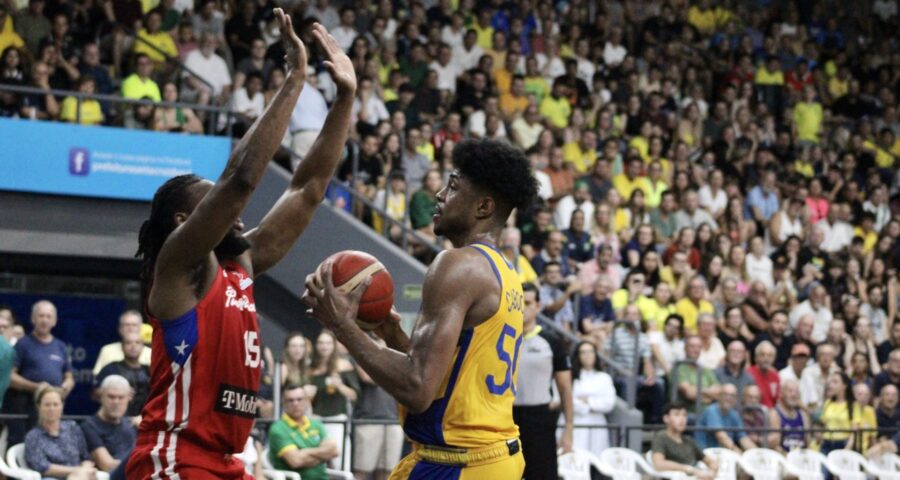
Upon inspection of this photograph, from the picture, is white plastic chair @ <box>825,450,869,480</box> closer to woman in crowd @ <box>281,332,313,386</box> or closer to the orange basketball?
woman in crowd @ <box>281,332,313,386</box>

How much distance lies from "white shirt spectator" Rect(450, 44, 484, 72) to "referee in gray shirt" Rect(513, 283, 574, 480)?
25.7 ft

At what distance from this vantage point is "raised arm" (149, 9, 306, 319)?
4355 mm

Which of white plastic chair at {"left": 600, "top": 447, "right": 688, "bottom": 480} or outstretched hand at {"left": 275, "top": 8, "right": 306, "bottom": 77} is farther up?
outstretched hand at {"left": 275, "top": 8, "right": 306, "bottom": 77}

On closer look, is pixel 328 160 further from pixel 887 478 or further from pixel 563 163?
pixel 563 163

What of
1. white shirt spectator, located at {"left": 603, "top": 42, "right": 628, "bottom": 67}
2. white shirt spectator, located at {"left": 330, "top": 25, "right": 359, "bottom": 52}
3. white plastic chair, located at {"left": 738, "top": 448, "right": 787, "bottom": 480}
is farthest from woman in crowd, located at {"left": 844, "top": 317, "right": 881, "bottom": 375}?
white shirt spectator, located at {"left": 330, "top": 25, "right": 359, "bottom": 52}

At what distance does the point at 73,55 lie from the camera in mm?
14617

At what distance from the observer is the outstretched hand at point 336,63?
483cm

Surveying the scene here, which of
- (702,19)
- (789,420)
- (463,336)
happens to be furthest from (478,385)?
(702,19)

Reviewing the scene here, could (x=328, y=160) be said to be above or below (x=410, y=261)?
below

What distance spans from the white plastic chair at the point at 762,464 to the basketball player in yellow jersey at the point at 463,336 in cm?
821

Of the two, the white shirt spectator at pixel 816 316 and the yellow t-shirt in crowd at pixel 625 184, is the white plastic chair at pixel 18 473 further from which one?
the white shirt spectator at pixel 816 316

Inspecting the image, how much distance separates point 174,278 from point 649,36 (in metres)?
16.6

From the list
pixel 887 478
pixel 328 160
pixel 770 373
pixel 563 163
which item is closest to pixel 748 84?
pixel 563 163

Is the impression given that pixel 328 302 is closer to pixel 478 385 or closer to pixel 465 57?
pixel 478 385
